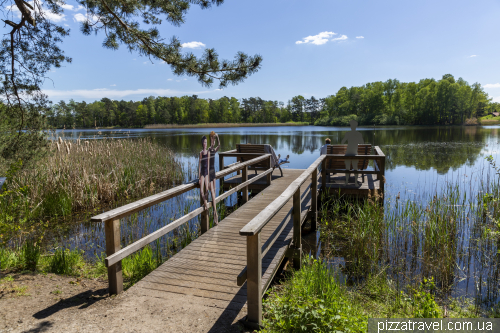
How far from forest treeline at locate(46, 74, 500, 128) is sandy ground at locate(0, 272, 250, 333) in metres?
58.1

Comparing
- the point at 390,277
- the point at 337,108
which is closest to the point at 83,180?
the point at 390,277

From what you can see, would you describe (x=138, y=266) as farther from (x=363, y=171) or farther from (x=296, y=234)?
(x=363, y=171)

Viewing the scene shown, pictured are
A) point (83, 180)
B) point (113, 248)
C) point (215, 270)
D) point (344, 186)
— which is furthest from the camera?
point (344, 186)

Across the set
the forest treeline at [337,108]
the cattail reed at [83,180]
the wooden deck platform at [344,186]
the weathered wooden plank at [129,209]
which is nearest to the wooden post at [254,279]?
the weathered wooden plank at [129,209]

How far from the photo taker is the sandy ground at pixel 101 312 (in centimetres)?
261

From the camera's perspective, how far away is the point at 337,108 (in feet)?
313

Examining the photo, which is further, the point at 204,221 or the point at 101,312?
the point at 204,221

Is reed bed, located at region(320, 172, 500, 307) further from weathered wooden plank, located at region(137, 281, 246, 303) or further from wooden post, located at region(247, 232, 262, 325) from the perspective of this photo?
wooden post, located at region(247, 232, 262, 325)

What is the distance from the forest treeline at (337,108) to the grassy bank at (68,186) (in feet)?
165

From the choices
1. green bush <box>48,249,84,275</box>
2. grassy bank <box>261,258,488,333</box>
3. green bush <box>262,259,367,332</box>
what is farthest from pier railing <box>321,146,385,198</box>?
green bush <box>48,249,84,275</box>

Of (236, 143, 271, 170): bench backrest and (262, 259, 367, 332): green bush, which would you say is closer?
(262, 259, 367, 332): green bush

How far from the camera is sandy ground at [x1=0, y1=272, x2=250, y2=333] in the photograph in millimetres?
2609

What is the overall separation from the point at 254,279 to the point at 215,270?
3.66ft

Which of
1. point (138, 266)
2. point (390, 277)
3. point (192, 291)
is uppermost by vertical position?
point (192, 291)
